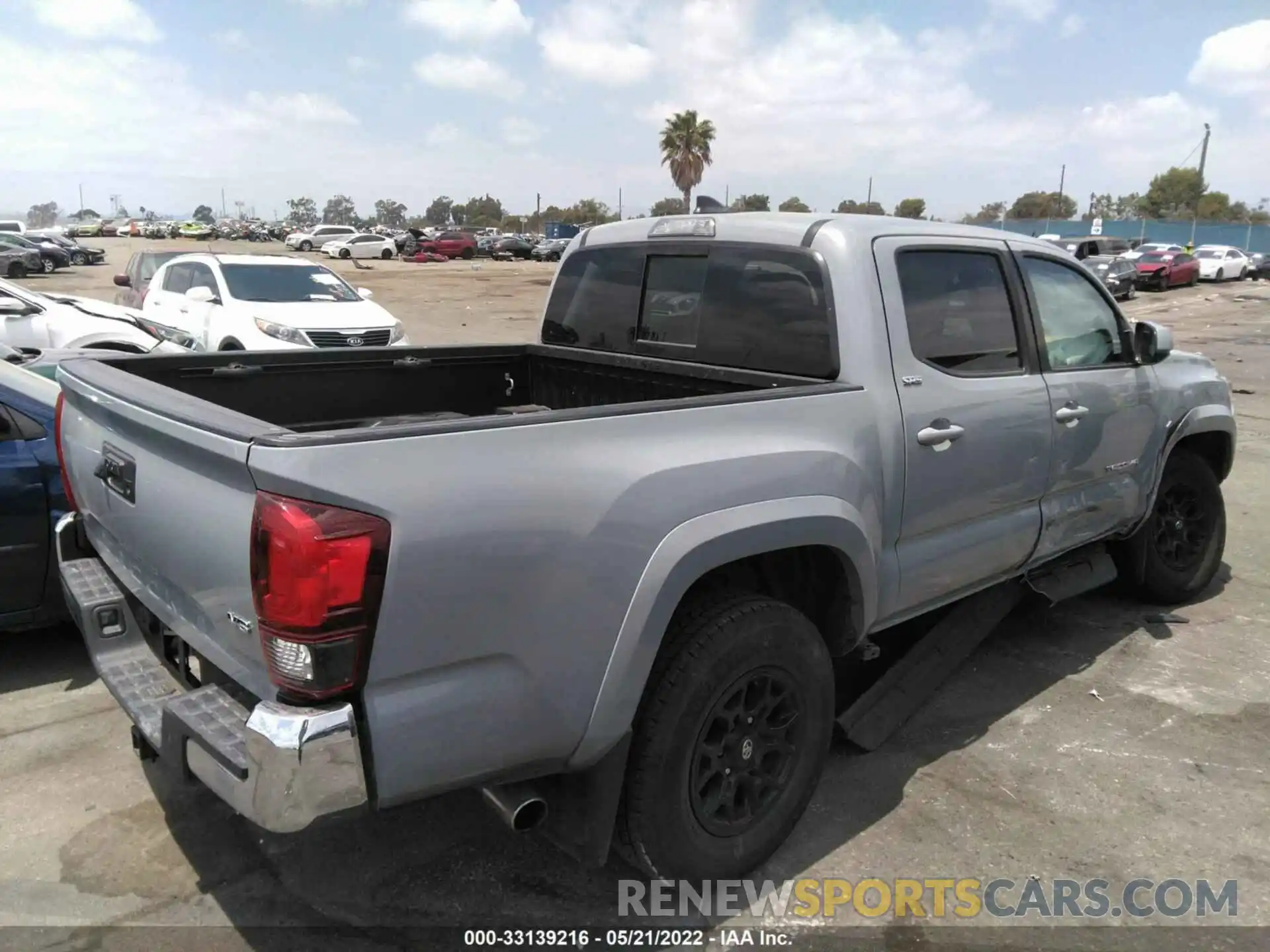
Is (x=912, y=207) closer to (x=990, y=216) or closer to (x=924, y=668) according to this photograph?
(x=990, y=216)

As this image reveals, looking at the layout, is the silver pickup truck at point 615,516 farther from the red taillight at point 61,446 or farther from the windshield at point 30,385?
the windshield at point 30,385

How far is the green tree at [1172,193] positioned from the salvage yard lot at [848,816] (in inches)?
3456

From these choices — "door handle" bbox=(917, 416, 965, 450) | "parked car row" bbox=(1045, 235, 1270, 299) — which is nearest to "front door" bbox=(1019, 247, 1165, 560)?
"door handle" bbox=(917, 416, 965, 450)

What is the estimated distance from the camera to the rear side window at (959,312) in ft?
10.8

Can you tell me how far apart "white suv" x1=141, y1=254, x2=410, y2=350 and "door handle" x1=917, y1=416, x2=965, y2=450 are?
7.80 m

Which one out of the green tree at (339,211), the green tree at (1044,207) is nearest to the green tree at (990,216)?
the green tree at (1044,207)

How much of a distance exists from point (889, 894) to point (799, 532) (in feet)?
3.82

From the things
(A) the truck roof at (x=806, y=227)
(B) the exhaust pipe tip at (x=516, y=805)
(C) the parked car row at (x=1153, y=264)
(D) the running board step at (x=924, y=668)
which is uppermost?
(C) the parked car row at (x=1153, y=264)

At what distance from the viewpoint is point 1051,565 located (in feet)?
14.3

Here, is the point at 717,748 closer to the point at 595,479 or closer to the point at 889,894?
the point at 889,894

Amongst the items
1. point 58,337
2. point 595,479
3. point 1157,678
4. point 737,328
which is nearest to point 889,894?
point 595,479

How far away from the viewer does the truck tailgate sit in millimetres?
2059

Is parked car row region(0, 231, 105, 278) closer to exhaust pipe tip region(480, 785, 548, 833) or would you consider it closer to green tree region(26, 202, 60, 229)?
exhaust pipe tip region(480, 785, 548, 833)

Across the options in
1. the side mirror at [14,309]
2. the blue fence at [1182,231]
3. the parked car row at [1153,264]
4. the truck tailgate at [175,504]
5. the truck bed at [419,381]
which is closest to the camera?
the truck tailgate at [175,504]
